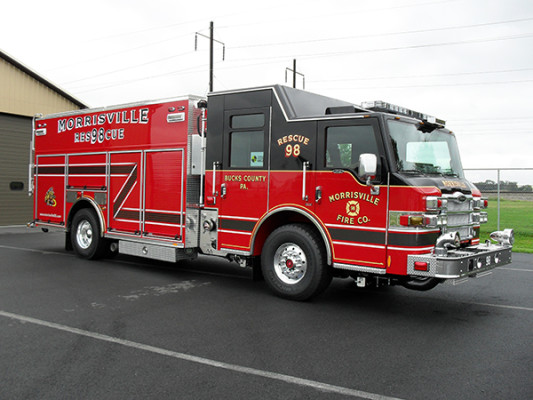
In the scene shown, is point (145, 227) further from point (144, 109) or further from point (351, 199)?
point (351, 199)

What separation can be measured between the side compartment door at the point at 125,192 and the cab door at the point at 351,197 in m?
3.78

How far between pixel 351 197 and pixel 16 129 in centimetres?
1488

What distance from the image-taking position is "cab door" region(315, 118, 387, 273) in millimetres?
6105

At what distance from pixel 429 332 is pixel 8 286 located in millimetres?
6064

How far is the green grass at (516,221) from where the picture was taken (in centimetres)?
1458

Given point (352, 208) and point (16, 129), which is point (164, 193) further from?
point (16, 129)

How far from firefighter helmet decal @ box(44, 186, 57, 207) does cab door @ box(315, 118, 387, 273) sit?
6.69 m

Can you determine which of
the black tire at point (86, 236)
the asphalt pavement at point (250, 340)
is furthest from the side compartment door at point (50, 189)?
the asphalt pavement at point (250, 340)

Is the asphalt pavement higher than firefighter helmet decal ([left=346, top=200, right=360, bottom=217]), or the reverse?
firefighter helmet decal ([left=346, top=200, right=360, bottom=217])

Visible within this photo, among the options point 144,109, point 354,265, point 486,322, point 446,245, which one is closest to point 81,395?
point 354,265

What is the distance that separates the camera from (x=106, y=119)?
9.55 m

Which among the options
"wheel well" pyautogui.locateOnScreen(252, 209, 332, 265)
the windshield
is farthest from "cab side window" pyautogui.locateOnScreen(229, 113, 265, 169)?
the windshield

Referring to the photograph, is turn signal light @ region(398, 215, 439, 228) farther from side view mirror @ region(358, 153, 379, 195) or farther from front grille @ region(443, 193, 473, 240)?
side view mirror @ region(358, 153, 379, 195)

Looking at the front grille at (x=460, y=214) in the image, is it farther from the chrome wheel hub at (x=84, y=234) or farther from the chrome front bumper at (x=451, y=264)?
the chrome wheel hub at (x=84, y=234)
